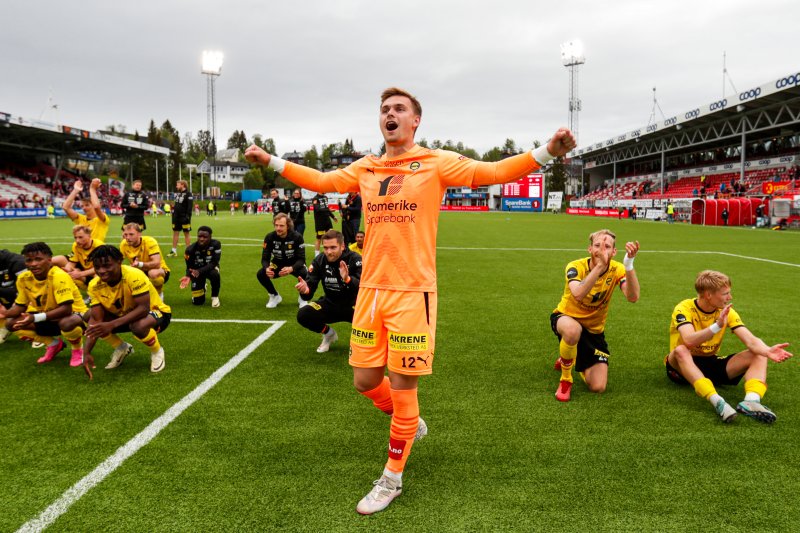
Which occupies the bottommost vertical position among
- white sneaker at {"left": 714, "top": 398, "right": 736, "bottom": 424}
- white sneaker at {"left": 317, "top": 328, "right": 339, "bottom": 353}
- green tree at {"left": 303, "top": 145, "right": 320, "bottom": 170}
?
white sneaker at {"left": 714, "top": 398, "right": 736, "bottom": 424}

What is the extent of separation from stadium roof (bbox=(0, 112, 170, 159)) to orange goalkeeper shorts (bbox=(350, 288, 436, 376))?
173 feet

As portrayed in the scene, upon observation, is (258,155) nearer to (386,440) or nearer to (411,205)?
(411,205)

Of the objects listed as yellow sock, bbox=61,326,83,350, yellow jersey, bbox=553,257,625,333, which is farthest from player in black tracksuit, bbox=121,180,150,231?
yellow jersey, bbox=553,257,625,333

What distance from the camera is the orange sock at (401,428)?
3.13m

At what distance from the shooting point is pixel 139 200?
551 inches

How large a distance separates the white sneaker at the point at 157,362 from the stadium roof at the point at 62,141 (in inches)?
1956

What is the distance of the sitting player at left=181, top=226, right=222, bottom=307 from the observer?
28.6 ft

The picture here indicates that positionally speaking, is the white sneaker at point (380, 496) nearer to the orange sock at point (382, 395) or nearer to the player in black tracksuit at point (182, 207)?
the orange sock at point (382, 395)

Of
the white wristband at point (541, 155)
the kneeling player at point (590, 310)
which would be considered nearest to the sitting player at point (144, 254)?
the kneeling player at point (590, 310)

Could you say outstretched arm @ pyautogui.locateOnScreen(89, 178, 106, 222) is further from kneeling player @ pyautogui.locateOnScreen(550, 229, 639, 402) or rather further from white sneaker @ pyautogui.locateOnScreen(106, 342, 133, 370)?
kneeling player @ pyautogui.locateOnScreen(550, 229, 639, 402)

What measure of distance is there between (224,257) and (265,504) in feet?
42.3

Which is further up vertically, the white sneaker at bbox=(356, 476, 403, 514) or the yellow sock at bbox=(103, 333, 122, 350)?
the yellow sock at bbox=(103, 333, 122, 350)

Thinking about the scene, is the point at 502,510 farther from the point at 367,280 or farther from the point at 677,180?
the point at 677,180

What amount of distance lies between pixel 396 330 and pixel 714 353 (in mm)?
3466
